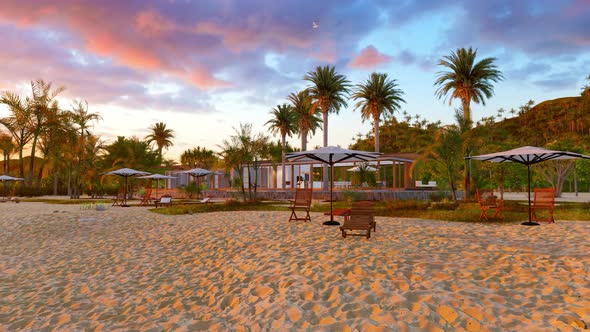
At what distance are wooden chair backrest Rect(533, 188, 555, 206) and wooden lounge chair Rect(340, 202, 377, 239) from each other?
573cm

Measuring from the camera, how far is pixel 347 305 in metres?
4.29

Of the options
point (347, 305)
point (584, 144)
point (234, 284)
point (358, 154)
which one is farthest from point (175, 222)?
point (584, 144)

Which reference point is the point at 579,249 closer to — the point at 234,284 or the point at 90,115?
the point at 234,284

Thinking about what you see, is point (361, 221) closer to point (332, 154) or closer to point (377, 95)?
point (332, 154)

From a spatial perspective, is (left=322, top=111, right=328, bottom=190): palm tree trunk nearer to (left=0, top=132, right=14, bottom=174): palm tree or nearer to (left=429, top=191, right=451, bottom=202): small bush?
(left=429, top=191, right=451, bottom=202): small bush

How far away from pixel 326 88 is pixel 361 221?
968 inches

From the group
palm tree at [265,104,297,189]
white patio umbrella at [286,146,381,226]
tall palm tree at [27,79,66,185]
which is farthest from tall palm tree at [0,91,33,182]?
white patio umbrella at [286,146,381,226]

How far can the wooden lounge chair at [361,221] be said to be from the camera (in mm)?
7910

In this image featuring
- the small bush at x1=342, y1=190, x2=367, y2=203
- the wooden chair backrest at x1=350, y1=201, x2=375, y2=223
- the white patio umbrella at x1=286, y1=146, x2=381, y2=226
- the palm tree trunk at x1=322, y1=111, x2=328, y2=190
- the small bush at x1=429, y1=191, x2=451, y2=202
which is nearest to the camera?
the wooden chair backrest at x1=350, y1=201, x2=375, y2=223

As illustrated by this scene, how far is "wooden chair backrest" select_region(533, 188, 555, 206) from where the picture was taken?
10.9 meters

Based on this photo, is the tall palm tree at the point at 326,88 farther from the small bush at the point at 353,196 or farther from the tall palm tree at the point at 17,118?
the tall palm tree at the point at 17,118

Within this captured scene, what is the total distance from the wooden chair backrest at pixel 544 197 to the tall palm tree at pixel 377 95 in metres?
21.1

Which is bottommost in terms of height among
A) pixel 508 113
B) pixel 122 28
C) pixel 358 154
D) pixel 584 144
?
pixel 358 154

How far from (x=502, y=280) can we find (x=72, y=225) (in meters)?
12.0
